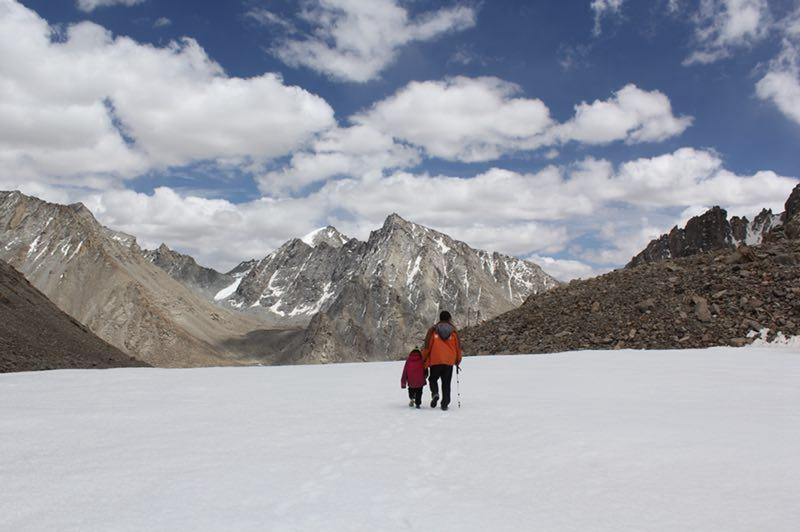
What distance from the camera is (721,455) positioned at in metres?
7.57

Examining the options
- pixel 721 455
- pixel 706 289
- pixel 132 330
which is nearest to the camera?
pixel 721 455

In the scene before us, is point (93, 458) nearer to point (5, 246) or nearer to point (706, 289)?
point (706, 289)

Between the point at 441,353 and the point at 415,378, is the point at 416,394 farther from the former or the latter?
the point at 441,353

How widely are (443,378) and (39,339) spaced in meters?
38.6

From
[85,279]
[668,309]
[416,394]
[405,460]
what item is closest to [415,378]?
[416,394]

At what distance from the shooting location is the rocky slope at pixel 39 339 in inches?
1391

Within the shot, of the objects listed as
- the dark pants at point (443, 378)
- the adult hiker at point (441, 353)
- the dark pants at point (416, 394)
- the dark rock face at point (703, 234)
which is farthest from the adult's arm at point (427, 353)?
the dark rock face at point (703, 234)

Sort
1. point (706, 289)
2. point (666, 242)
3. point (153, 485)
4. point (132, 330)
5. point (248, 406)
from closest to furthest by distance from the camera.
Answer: point (153, 485)
point (248, 406)
point (706, 289)
point (666, 242)
point (132, 330)

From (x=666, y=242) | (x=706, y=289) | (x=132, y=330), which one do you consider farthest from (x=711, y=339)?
(x=132, y=330)

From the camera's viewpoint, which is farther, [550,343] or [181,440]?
[550,343]

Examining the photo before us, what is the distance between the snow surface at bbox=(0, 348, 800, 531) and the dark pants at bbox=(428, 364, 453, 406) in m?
0.43

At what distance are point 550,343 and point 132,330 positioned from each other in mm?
147612

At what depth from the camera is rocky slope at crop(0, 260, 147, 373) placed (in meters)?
35.3

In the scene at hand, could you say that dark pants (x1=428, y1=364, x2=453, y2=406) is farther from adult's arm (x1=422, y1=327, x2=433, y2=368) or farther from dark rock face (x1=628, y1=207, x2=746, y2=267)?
dark rock face (x1=628, y1=207, x2=746, y2=267)
